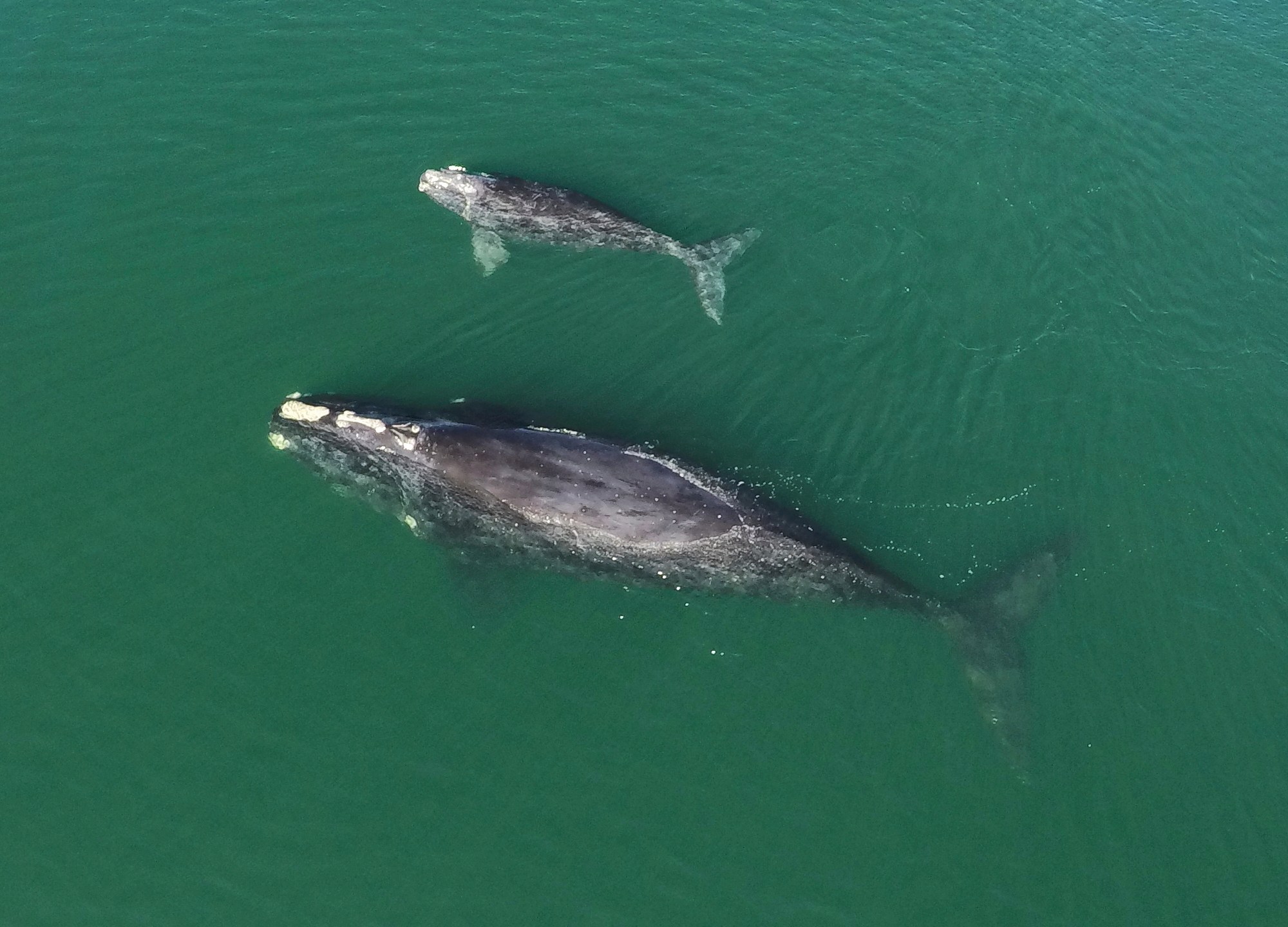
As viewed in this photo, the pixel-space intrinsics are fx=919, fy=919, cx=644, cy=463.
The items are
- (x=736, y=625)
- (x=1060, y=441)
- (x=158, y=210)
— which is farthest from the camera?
(x=158, y=210)

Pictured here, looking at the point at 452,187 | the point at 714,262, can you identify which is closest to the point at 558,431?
the point at 714,262

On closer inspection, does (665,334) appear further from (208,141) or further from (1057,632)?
(208,141)

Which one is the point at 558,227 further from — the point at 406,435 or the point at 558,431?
the point at 406,435

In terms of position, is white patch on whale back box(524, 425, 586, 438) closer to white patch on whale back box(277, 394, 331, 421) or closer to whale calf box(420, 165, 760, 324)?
white patch on whale back box(277, 394, 331, 421)

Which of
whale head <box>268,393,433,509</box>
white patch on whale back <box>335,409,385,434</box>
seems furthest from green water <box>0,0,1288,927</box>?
white patch on whale back <box>335,409,385,434</box>

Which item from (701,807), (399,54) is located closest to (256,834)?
(701,807)
